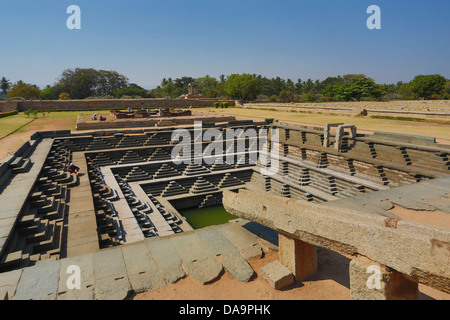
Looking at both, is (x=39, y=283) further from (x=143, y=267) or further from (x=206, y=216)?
(x=206, y=216)

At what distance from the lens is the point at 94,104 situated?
128 ft

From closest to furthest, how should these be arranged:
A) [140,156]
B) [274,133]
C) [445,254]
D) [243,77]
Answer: [445,254]
[140,156]
[274,133]
[243,77]

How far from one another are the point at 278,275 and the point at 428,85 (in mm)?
58456

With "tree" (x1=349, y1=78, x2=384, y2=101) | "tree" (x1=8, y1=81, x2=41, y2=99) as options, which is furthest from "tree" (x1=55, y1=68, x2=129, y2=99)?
"tree" (x1=349, y1=78, x2=384, y2=101)

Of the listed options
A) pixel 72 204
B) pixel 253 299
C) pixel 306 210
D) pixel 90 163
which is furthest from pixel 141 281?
pixel 90 163

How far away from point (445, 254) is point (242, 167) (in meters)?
14.2

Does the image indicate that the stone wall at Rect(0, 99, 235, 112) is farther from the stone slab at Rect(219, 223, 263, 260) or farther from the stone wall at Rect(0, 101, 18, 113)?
the stone slab at Rect(219, 223, 263, 260)

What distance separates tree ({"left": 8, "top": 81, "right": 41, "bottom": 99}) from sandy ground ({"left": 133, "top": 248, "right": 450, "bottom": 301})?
63.9m

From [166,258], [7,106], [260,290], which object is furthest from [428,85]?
[7,106]

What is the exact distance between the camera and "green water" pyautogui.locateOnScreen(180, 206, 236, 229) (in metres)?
11.6

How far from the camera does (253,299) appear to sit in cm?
345

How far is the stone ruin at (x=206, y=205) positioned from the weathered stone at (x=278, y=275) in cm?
21

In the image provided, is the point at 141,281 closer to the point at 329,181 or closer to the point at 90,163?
the point at 329,181

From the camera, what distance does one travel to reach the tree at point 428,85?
4634 centimetres
